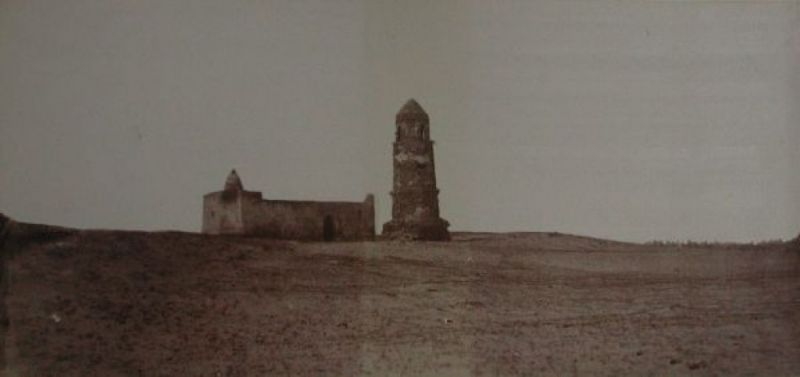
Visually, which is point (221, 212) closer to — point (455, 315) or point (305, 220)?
point (305, 220)

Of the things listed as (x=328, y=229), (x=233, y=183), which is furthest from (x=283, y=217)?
(x=233, y=183)

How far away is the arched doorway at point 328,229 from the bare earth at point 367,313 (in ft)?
15.3

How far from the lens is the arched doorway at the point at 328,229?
75.4 feet

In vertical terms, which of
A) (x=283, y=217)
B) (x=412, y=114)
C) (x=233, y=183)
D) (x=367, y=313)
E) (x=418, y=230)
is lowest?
(x=367, y=313)

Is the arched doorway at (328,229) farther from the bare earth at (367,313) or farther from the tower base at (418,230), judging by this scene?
the bare earth at (367,313)

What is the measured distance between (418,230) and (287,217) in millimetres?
4016

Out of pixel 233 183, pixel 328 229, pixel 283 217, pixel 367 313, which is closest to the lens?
pixel 367 313

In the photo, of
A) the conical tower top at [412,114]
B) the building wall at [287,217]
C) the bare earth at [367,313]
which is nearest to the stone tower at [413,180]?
the conical tower top at [412,114]

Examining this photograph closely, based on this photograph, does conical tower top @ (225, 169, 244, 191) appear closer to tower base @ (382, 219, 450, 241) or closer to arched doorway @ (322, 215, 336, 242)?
arched doorway @ (322, 215, 336, 242)

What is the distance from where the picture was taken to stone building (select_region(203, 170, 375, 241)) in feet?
69.2

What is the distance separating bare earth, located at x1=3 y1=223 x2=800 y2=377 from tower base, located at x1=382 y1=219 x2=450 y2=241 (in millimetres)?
4173

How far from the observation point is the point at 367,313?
1330 centimetres

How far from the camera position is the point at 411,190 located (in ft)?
75.7

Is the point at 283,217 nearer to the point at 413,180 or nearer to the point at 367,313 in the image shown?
the point at 413,180
